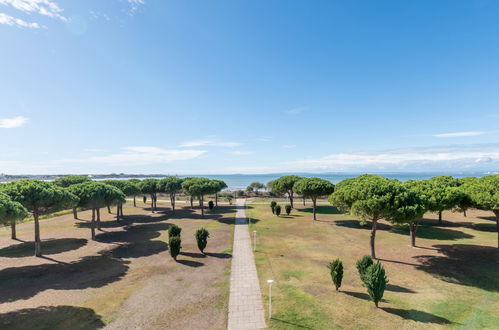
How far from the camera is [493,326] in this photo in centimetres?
1248

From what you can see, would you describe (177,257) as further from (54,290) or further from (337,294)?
(337,294)

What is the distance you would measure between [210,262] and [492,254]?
29.9 metres

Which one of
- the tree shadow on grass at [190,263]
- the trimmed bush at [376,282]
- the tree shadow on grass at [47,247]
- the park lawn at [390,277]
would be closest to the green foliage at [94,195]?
the tree shadow on grass at [47,247]

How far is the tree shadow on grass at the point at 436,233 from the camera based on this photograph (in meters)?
30.8

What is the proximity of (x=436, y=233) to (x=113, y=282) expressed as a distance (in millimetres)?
41506

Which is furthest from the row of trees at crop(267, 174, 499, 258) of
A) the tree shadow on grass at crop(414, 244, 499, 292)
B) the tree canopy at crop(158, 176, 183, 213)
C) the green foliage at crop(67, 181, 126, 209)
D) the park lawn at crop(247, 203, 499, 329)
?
the tree canopy at crop(158, 176, 183, 213)

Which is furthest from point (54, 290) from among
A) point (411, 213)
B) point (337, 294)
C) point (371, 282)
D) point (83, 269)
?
point (411, 213)

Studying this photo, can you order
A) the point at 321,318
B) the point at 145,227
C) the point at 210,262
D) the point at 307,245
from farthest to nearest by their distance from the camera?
the point at 145,227 → the point at 307,245 → the point at 210,262 → the point at 321,318

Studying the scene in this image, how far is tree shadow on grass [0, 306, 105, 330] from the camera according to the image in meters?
12.9

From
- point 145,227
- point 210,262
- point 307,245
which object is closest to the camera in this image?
point 210,262

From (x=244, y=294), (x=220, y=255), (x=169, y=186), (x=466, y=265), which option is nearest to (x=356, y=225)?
(x=466, y=265)

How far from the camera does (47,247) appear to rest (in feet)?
92.6

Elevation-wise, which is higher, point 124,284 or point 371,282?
point 371,282

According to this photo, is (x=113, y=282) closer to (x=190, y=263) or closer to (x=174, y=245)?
(x=174, y=245)
